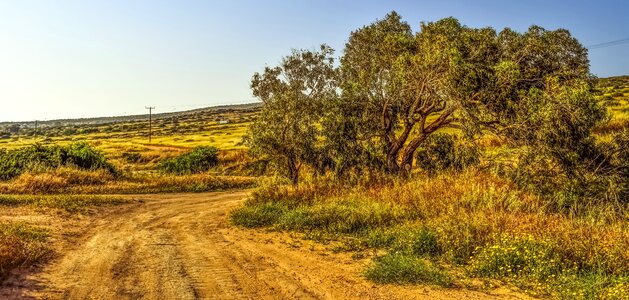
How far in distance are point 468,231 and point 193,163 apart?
37.6m

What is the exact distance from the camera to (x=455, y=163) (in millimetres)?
18047

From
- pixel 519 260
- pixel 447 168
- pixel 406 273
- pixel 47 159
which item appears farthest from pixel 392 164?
pixel 47 159

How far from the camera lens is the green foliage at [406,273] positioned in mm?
→ 7988

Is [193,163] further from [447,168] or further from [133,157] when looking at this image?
[447,168]

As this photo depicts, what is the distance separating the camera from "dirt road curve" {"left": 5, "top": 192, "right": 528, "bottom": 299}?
759 cm

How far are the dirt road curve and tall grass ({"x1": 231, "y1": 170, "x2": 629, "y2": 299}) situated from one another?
28.2 inches

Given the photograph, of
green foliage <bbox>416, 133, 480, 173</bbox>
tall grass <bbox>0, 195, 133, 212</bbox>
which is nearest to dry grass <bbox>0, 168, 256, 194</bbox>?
tall grass <bbox>0, 195, 133, 212</bbox>

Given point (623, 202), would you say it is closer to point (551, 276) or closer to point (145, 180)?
point (551, 276)

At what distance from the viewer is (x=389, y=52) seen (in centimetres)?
1784

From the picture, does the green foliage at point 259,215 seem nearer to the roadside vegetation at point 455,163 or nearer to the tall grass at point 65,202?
the roadside vegetation at point 455,163

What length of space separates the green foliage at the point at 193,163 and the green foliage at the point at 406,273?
36259 millimetres

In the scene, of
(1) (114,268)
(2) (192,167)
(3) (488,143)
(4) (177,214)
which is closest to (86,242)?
(1) (114,268)

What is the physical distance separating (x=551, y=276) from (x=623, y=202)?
596 cm

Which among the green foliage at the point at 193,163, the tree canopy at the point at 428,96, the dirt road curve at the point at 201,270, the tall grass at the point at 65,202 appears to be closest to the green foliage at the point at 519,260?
the dirt road curve at the point at 201,270
